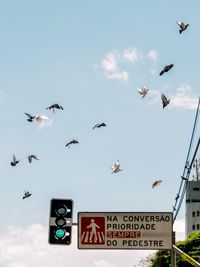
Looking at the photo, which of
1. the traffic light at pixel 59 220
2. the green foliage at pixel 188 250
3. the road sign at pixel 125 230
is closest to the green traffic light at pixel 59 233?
the traffic light at pixel 59 220

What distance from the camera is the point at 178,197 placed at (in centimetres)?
3259

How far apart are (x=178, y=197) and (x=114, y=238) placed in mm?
8742

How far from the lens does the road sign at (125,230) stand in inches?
954

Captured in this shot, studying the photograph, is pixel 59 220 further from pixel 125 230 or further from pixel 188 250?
pixel 188 250

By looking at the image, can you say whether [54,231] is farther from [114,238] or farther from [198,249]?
[198,249]

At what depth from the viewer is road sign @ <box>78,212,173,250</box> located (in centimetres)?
2423

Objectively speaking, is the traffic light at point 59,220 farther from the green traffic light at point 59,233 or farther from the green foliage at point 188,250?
the green foliage at point 188,250

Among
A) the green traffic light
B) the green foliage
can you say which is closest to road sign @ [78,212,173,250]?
the green traffic light

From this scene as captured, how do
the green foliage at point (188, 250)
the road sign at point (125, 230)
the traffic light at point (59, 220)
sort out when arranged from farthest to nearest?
the green foliage at point (188, 250) < the road sign at point (125, 230) < the traffic light at point (59, 220)

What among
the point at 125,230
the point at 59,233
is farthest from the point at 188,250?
the point at 59,233

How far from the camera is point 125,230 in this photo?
79.6ft

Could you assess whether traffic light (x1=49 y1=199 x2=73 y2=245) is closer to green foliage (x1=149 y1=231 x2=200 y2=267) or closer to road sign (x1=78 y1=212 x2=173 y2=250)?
road sign (x1=78 y1=212 x2=173 y2=250)

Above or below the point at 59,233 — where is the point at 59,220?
above

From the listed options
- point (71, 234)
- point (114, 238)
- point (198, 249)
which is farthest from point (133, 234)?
point (198, 249)
